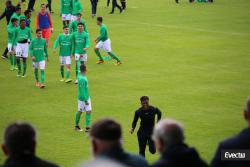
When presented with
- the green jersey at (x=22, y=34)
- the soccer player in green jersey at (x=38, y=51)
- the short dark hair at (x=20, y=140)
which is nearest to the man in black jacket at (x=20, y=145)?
the short dark hair at (x=20, y=140)

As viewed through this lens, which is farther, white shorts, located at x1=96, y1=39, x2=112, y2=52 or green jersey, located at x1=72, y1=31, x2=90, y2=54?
white shorts, located at x1=96, y1=39, x2=112, y2=52

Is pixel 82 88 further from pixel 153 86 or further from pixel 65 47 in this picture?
pixel 65 47

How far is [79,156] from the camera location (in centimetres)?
1577

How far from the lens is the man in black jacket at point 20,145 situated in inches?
240

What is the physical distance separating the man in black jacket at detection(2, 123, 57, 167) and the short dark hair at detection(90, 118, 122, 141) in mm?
678

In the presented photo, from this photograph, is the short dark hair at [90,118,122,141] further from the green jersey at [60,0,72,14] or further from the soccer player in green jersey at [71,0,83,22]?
the green jersey at [60,0,72,14]

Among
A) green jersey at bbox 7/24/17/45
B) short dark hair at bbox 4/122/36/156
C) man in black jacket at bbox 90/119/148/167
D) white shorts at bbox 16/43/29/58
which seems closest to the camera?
man in black jacket at bbox 90/119/148/167

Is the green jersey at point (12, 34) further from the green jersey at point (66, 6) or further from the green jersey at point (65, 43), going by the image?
the green jersey at point (66, 6)

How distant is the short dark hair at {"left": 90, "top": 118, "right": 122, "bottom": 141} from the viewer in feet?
19.4

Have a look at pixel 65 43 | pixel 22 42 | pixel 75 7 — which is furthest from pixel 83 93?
pixel 75 7

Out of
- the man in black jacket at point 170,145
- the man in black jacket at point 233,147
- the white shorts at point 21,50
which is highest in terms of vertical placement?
the man in black jacket at point 170,145

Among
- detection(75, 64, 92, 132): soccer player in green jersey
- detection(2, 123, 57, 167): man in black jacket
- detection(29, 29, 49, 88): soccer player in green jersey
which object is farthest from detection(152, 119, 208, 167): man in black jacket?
detection(29, 29, 49, 88): soccer player in green jersey

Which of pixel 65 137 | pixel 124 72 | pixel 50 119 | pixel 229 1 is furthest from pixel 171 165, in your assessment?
pixel 229 1

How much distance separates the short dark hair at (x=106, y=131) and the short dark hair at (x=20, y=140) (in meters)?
0.67
